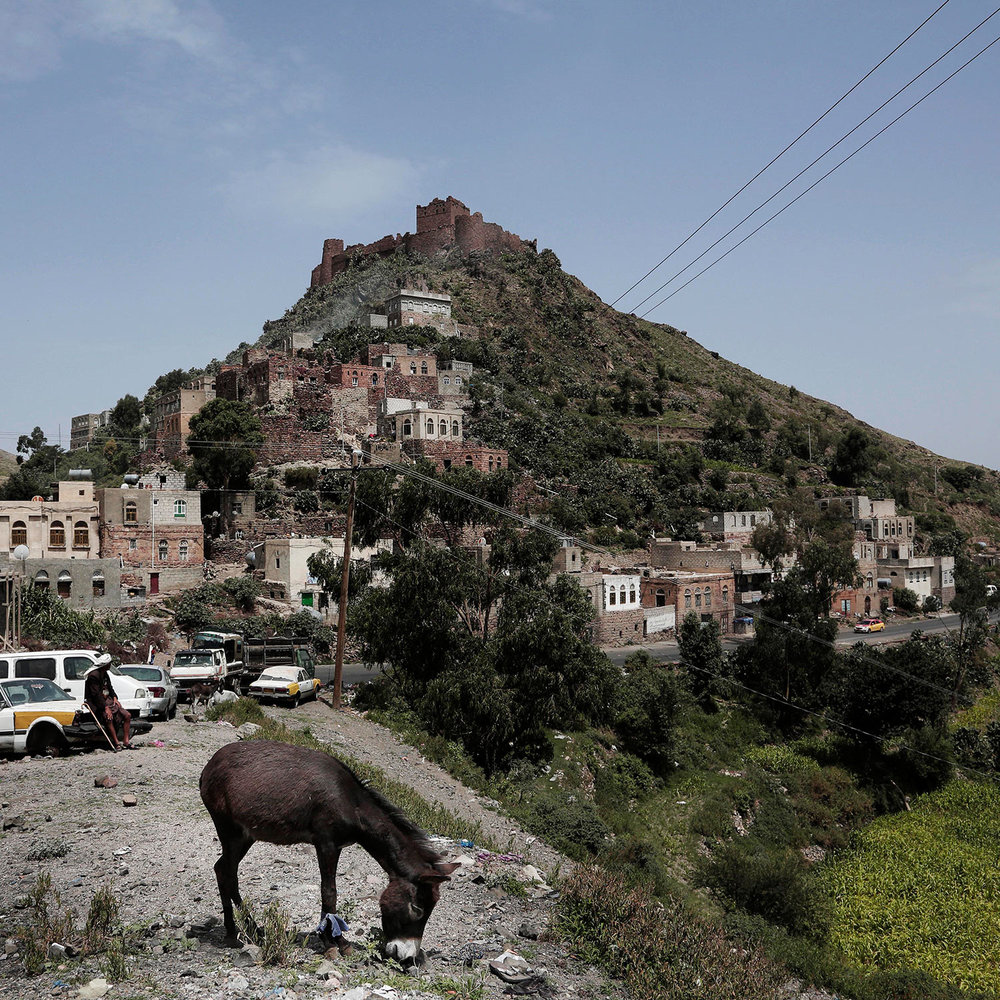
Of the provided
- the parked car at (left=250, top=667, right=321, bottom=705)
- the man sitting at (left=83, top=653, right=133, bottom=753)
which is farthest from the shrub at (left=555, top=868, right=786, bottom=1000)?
the parked car at (left=250, top=667, right=321, bottom=705)

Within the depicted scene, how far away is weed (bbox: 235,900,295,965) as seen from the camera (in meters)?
7.04

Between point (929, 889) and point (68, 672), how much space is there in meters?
26.2

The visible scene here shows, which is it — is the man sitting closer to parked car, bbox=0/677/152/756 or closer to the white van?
parked car, bbox=0/677/152/756

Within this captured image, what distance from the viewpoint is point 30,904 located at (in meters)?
8.12

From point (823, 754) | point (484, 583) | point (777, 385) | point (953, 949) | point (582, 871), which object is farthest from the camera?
point (777, 385)

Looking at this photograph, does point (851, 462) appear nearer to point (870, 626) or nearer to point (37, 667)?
point (870, 626)

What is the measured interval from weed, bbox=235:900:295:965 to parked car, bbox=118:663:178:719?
39.0 ft

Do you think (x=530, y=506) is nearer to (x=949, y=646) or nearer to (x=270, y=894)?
(x=949, y=646)

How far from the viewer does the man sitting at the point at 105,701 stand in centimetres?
1348

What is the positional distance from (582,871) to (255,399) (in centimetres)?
6124

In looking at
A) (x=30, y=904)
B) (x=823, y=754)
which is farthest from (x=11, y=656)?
(x=823, y=754)

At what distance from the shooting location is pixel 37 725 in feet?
46.5

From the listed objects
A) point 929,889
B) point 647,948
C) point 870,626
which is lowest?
point 929,889

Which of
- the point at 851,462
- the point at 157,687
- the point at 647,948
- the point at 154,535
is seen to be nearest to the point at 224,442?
the point at 154,535
